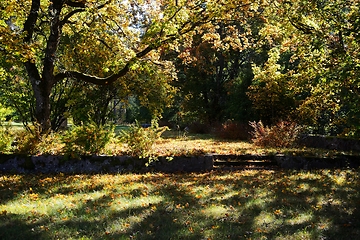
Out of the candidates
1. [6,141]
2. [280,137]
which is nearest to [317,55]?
[280,137]

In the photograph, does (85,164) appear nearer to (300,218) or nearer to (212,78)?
(300,218)

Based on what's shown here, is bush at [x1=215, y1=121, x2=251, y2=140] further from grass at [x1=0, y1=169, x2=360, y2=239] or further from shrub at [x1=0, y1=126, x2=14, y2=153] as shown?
shrub at [x1=0, y1=126, x2=14, y2=153]

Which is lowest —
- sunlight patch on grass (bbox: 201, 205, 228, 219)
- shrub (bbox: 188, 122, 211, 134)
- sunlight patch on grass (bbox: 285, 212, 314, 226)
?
sunlight patch on grass (bbox: 285, 212, 314, 226)

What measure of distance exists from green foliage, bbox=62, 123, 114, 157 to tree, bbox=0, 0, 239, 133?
164cm

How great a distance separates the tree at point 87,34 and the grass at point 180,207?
3.43 meters

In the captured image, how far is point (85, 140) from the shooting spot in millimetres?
8922

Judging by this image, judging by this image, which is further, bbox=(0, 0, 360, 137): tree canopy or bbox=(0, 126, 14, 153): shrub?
bbox=(0, 0, 360, 137): tree canopy

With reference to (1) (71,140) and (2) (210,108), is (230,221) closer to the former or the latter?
(1) (71,140)

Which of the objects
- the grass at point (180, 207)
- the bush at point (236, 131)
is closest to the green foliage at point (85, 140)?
the grass at point (180, 207)

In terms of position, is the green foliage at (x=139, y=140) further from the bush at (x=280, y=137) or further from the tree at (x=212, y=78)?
the tree at (x=212, y=78)

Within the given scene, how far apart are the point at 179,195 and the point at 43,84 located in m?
6.57

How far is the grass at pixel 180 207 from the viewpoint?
4.60m

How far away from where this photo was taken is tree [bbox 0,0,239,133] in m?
9.81

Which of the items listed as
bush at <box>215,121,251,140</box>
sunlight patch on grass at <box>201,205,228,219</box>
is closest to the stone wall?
sunlight patch on grass at <box>201,205,228,219</box>
